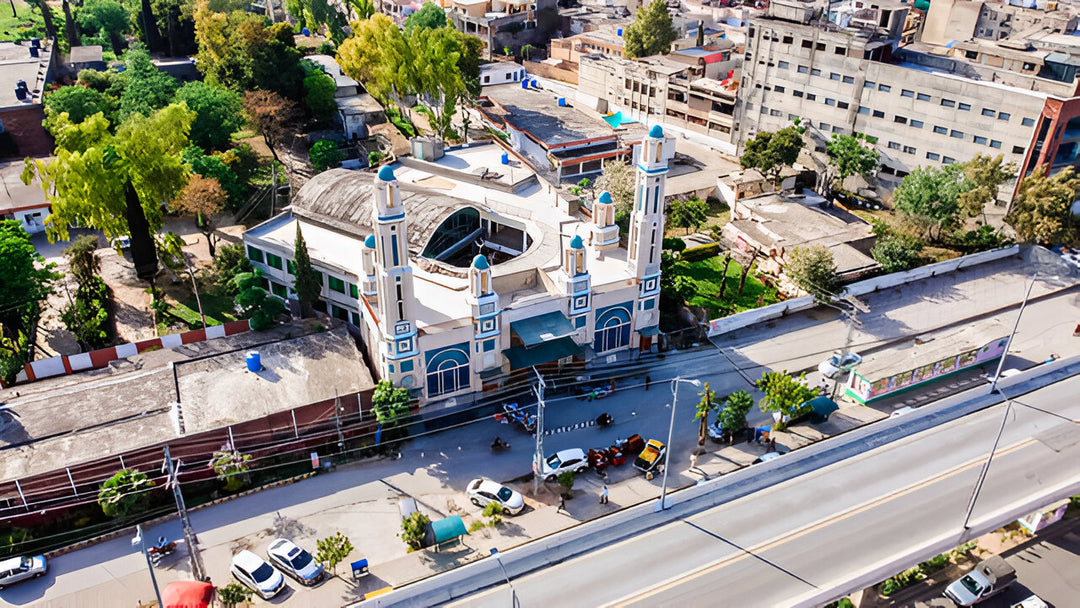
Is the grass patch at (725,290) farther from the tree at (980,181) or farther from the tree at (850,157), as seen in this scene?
the tree at (980,181)

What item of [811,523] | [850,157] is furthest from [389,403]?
[850,157]

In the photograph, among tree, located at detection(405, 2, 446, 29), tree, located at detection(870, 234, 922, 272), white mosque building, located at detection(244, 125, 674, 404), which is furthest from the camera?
tree, located at detection(405, 2, 446, 29)

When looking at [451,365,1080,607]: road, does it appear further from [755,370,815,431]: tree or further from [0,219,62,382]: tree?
[0,219,62,382]: tree

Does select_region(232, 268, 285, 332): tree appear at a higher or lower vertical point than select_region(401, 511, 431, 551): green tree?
higher

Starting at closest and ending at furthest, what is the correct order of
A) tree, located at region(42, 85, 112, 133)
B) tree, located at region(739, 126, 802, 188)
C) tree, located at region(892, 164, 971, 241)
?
tree, located at region(892, 164, 971, 241)
tree, located at region(739, 126, 802, 188)
tree, located at region(42, 85, 112, 133)

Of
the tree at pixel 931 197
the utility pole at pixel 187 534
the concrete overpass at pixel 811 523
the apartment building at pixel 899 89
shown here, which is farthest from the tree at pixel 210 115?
the tree at pixel 931 197

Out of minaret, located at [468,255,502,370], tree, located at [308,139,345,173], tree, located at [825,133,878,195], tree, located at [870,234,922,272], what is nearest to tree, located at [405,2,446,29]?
tree, located at [308,139,345,173]
